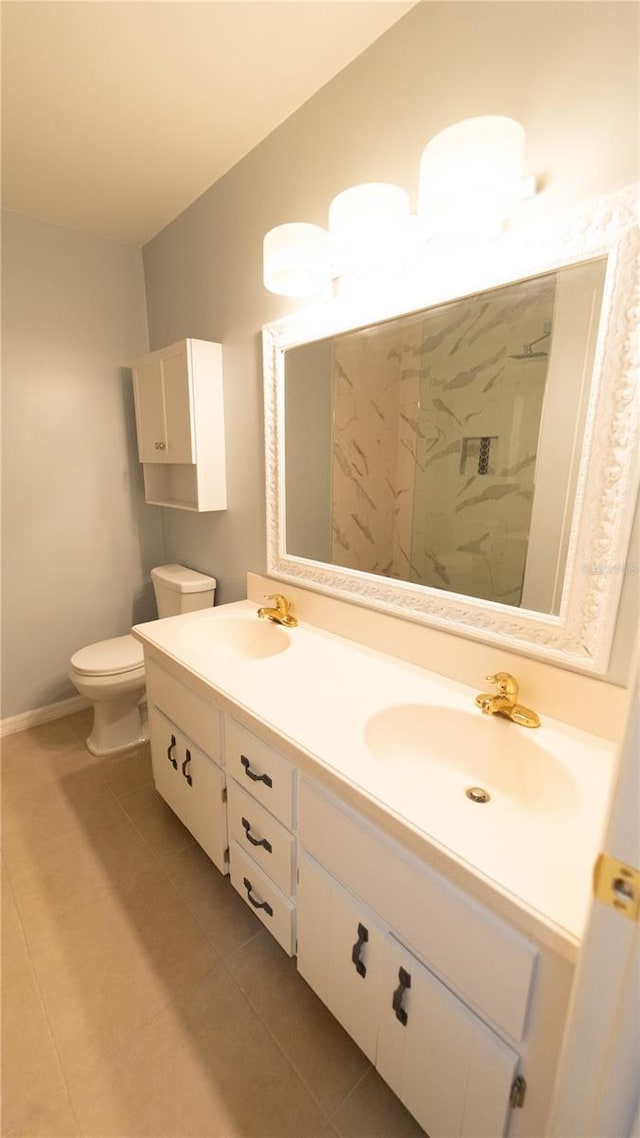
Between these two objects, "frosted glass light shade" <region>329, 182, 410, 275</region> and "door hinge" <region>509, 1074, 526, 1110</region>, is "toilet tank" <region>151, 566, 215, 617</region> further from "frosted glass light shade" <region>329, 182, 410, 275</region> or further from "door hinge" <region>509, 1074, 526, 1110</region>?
"door hinge" <region>509, 1074, 526, 1110</region>

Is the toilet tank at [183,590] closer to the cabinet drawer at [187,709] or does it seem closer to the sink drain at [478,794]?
the cabinet drawer at [187,709]

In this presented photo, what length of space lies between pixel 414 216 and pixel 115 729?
2236 mm

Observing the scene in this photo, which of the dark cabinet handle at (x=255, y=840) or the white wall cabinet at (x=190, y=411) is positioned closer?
the dark cabinet handle at (x=255, y=840)

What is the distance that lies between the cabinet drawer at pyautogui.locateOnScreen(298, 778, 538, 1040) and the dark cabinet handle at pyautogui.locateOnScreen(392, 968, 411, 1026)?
6 centimetres

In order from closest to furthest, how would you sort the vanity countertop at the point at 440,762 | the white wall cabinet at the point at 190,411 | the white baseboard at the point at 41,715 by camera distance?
the vanity countertop at the point at 440,762, the white wall cabinet at the point at 190,411, the white baseboard at the point at 41,715

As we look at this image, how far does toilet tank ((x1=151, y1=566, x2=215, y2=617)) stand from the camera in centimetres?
200

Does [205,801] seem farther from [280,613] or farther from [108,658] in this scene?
[108,658]

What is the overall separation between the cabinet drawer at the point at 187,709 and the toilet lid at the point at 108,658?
0.42m

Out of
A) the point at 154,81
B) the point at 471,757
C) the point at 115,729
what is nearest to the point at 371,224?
the point at 154,81

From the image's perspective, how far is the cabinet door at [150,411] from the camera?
6.40 feet

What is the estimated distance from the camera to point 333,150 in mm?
1248

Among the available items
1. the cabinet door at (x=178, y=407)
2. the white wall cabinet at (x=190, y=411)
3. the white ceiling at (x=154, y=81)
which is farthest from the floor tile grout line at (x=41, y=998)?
the white ceiling at (x=154, y=81)

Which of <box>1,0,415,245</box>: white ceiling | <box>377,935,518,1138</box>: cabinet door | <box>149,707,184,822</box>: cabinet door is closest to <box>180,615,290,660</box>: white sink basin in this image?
<box>149,707,184,822</box>: cabinet door

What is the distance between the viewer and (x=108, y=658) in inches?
76.3
